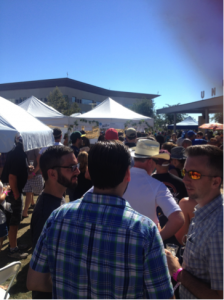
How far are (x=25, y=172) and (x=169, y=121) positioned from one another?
4687 cm

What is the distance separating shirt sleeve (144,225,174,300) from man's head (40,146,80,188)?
133cm

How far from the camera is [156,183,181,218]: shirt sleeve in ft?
6.77

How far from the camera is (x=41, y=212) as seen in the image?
76.7 inches

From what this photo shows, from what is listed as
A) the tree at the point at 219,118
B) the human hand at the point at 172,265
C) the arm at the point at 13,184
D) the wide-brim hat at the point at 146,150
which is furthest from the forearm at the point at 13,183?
the tree at the point at 219,118

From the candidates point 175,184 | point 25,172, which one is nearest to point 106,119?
point 25,172

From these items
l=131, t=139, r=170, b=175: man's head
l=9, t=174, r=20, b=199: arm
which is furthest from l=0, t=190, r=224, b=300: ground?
l=131, t=139, r=170, b=175: man's head

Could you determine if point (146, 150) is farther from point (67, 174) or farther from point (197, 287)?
point (197, 287)

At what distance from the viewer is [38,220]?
192 cm

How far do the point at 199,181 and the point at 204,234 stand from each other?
41 cm

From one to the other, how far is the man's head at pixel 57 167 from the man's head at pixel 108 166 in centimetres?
109

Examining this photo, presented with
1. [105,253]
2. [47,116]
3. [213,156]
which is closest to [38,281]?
[105,253]

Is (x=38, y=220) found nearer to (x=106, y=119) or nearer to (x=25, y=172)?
(x=25, y=172)

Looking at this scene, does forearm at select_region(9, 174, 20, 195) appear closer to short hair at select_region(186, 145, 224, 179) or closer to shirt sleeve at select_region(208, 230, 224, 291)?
short hair at select_region(186, 145, 224, 179)

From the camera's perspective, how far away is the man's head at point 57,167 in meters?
2.15
